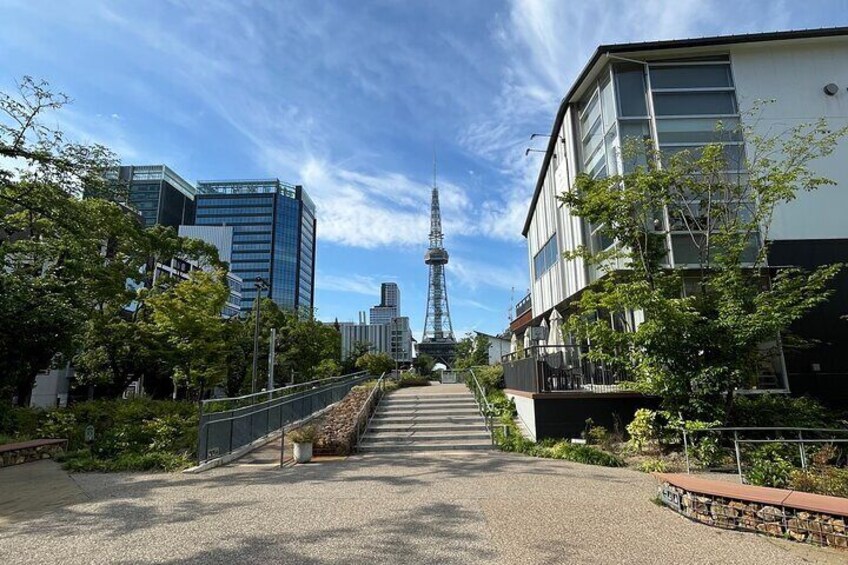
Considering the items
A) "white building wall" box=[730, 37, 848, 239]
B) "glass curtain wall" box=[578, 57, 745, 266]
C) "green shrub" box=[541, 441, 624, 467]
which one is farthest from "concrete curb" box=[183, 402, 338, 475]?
"white building wall" box=[730, 37, 848, 239]

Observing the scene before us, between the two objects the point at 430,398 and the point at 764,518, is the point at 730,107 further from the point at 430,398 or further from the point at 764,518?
the point at 764,518

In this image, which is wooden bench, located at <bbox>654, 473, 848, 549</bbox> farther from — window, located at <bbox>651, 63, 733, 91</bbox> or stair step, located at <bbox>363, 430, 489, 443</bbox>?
window, located at <bbox>651, 63, 733, 91</bbox>

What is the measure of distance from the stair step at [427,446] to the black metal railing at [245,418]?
2650 millimetres

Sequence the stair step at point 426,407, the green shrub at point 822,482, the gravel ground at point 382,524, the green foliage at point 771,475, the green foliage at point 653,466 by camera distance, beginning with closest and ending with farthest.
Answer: the gravel ground at point 382,524 → the green shrub at point 822,482 → the green foliage at point 771,475 → the green foliage at point 653,466 → the stair step at point 426,407

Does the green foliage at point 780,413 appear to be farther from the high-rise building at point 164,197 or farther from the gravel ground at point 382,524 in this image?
the high-rise building at point 164,197

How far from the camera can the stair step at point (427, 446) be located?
1150 centimetres

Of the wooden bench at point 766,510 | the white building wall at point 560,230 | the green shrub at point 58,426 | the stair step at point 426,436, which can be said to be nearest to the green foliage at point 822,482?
the wooden bench at point 766,510

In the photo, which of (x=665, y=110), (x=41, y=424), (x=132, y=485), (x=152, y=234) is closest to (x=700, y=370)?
(x=665, y=110)

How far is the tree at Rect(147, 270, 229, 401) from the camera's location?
17.6 m

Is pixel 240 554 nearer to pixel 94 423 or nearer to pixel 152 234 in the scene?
pixel 94 423

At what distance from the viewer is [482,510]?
20.5 ft

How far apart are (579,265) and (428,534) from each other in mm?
11742

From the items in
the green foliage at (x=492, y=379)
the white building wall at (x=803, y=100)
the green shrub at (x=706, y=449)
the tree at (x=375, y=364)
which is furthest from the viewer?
the tree at (x=375, y=364)

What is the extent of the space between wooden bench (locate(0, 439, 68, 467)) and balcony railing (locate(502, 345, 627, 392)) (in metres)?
10.8
